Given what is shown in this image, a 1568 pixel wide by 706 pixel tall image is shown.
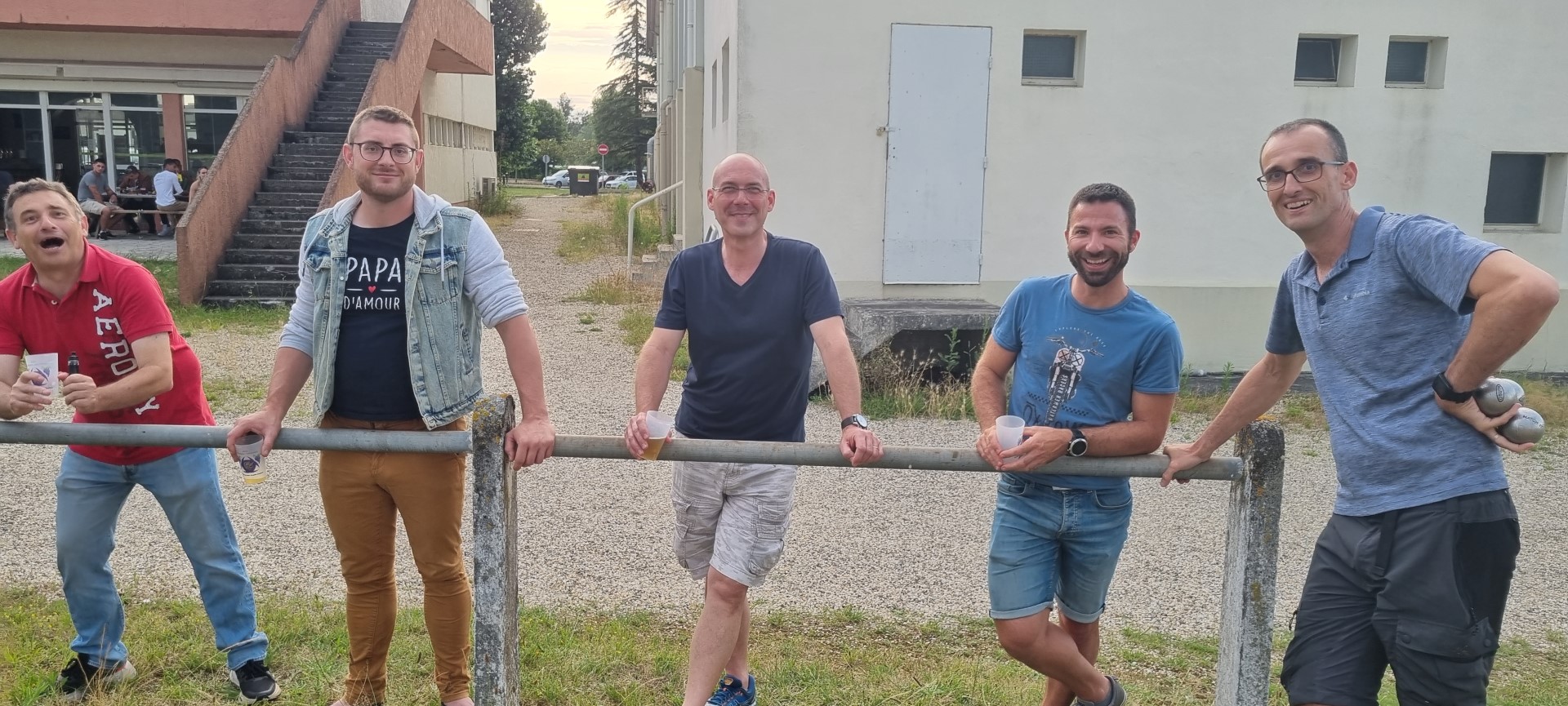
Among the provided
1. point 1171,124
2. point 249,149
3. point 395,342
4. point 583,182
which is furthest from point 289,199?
point 583,182

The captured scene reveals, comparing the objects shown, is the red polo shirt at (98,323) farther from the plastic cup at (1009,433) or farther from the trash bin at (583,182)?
the trash bin at (583,182)

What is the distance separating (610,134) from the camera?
68.4 metres

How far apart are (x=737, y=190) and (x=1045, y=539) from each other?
1382 mm

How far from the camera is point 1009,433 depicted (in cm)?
287

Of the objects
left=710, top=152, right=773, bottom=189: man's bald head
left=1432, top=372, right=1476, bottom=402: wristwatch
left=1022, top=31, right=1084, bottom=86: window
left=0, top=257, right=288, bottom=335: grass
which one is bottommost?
left=0, top=257, right=288, bottom=335: grass

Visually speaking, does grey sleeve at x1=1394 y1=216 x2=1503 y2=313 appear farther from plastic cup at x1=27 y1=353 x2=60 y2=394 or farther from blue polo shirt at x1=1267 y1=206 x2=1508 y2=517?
plastic cup at x1=27 y1=353 x2=60 y2=394

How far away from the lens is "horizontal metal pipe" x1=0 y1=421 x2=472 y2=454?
2906 mm

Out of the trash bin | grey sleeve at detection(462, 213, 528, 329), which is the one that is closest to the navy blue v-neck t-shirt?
grey sleeve at detection(462, 213, 528, 329)

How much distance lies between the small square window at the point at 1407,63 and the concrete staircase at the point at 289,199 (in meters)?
11.0

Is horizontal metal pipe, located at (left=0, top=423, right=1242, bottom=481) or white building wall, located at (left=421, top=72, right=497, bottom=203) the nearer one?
horizontal metal pipe, located at (left=0, top=423, right=1242, bottom=481)

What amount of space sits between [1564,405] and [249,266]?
1378 centimetres

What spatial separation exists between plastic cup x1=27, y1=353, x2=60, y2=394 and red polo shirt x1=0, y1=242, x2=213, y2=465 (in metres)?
0.29

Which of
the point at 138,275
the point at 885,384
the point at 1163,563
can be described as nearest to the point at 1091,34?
the point at 885,384

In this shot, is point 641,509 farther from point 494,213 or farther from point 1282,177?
point 494,213
